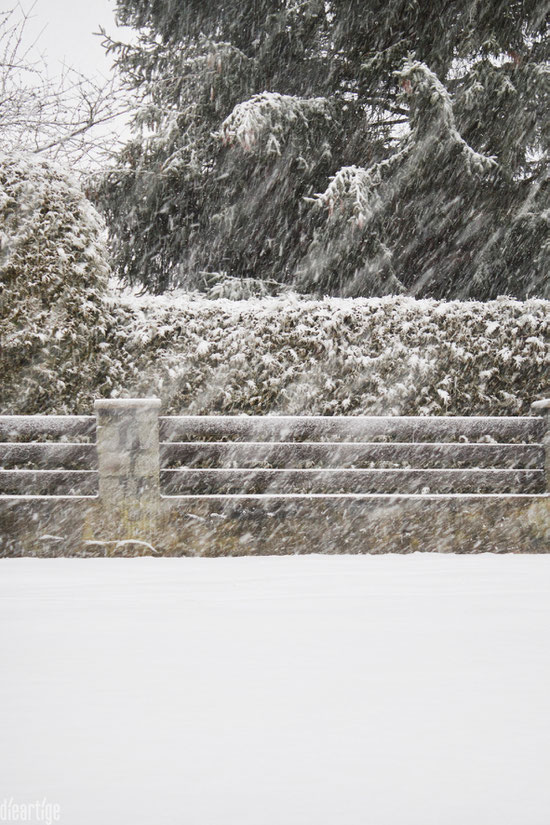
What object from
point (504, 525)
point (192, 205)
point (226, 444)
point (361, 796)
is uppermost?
point (192, 205)

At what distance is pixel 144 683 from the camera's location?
3.65 meters

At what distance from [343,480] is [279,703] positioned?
443 cm

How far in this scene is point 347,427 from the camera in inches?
302

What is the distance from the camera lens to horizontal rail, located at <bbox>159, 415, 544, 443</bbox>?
7.58m

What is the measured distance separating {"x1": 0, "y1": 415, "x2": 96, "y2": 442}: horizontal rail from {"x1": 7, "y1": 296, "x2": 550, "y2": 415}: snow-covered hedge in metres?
0.49

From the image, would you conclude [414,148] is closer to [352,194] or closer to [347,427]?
[352,194]

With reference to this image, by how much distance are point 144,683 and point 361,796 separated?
132 centimetres

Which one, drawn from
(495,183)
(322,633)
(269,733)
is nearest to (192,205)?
(495,183)

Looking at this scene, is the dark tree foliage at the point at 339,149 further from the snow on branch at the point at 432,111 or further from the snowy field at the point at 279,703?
the snowy field at the point at 279,703

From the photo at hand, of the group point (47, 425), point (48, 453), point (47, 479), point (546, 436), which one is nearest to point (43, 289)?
point (47, 425)

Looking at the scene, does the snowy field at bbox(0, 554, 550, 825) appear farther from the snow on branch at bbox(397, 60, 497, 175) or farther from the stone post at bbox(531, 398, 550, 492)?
the snow on branch at bbox(397, 60, 497, 175)

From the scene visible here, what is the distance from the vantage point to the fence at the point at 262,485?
7.41m

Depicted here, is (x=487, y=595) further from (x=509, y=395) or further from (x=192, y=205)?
(x=192, y=205)

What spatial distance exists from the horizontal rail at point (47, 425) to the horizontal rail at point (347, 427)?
2.14ft
